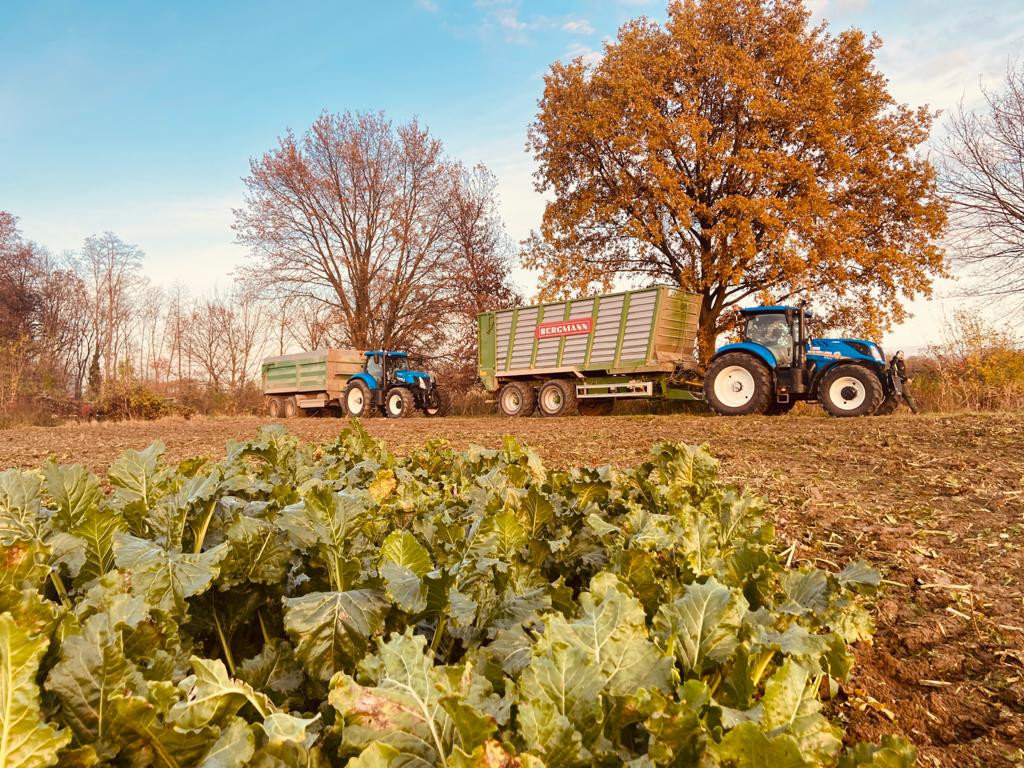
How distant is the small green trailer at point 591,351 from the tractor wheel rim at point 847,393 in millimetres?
3392

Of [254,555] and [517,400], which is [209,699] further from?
[517,400]

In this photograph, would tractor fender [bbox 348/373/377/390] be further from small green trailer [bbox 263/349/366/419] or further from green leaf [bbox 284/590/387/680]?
green leaf [bbox 284/590/387/680]

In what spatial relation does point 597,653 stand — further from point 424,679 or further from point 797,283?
point 797,283

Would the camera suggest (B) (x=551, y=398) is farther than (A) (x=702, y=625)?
Yes

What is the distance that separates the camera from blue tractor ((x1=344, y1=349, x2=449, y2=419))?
19.1m

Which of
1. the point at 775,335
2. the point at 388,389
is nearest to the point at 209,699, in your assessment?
the point at 775,335

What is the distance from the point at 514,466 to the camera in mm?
2105

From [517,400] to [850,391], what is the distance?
8.67 meters

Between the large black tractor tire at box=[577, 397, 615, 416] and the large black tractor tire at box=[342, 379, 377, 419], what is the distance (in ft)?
22.7

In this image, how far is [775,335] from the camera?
1170cm

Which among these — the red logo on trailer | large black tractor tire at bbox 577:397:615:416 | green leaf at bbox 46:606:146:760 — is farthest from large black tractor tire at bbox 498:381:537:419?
green leaf at bbox 46:606:146:760

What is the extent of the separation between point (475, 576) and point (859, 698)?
3.53 ft

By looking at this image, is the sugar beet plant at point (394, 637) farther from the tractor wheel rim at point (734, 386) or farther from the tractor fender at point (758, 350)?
the tractor fender at point (758, 350)

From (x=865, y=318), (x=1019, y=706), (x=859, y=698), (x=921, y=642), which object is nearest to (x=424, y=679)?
(x=859, y=698)
